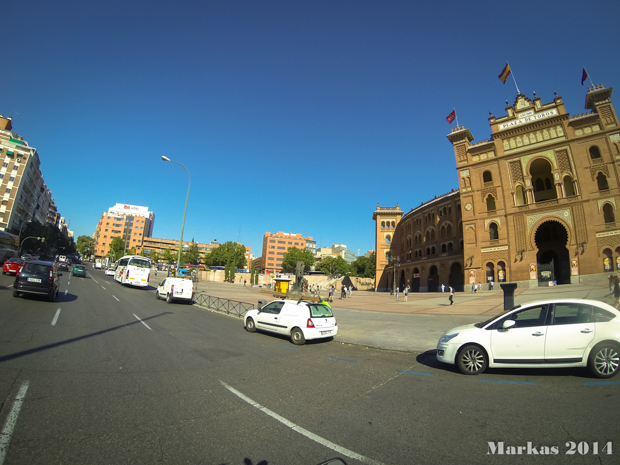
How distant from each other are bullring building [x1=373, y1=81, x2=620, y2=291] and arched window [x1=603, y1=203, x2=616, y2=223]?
0.08 metres

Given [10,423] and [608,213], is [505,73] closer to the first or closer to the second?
[608,213]

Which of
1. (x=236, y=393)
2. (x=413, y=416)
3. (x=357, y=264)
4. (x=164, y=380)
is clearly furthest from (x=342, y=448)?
(x=357, y=264)

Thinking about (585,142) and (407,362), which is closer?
(407,362)

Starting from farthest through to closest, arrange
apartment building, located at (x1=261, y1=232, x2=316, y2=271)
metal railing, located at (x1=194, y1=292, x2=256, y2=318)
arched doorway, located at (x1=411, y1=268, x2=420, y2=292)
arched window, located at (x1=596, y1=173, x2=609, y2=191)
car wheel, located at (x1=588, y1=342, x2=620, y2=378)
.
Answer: apartment building, located at (x1=261, y1=232, x2=316, y2=271)
arched doorway, located at (x1=411, y1=268, x2=420, y2=292)
arched window, located at (x1=596, y1=173, x2=609, y2=191)
metal railing, located at (x1=194, y1=292, x2=256, y2=318)
car wheel, located at (x1=588, y1=342, x2=620, y2=378)

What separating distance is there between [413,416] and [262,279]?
247 ft

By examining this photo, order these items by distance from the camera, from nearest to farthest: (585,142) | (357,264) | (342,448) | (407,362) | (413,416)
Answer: (342,448) → (413,416) → (407,362) → (585,142) → (357,264)

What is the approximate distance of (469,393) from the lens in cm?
512

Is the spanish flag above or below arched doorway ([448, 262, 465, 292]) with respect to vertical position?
above

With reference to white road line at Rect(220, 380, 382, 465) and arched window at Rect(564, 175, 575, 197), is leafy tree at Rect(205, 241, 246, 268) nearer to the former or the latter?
arched window at Rect(564, 175, 575, 197)

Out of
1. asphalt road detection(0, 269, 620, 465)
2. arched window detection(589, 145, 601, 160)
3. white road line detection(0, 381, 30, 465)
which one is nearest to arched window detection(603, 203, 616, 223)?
arched window detection(589, 145, 601, 160)

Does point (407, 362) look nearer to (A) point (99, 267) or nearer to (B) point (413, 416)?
(B) point (413, 416)

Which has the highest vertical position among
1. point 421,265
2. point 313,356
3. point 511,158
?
point 511,158

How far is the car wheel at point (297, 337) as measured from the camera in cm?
970

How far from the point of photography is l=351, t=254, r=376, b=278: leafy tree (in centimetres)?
9861
